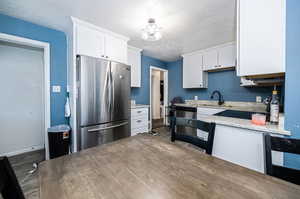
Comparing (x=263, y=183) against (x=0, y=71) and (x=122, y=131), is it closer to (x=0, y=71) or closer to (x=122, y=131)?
(x=122, y=131)

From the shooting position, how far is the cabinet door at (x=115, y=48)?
2.40 m

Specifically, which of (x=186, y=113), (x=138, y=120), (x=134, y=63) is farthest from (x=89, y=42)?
(x=186, y=113)

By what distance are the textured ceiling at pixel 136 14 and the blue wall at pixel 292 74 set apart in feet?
2.90

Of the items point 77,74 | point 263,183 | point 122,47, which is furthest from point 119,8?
point 263,183

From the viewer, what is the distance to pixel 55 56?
2379 millimetres

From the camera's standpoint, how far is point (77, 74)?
201cm

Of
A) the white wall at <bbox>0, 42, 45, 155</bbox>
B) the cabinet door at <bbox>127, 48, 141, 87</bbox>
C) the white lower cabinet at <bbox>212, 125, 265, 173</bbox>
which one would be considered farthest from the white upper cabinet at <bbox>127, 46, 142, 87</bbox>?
the white lower cabinet at <bbox>212, 125, 265, 173</bbox>

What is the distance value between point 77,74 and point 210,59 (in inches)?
122

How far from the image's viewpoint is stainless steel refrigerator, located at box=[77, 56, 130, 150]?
198cm

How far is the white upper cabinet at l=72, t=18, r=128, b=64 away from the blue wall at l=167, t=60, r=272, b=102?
242cm

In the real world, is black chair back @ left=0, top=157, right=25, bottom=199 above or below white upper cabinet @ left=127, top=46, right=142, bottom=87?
below

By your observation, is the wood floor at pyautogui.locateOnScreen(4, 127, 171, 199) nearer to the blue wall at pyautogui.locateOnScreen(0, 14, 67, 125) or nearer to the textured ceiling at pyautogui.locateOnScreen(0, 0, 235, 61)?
the blue wall at pyautogui.locateOnScreen(0, 14, 67, 125)

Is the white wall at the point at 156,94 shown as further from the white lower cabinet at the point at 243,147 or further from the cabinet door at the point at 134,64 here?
the white lower cabinet at the point at 243,147

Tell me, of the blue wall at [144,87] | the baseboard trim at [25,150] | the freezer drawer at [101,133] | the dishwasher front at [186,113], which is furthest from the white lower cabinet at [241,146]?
the baseboard trim at [25,150]
